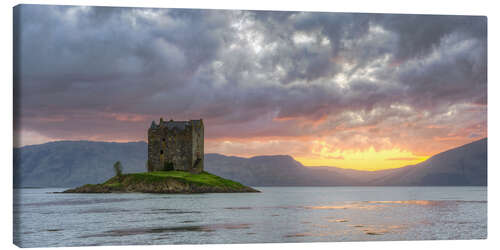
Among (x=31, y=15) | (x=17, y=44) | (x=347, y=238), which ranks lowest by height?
(x=347, y=238)

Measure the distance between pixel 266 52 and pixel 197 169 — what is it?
51.1 m

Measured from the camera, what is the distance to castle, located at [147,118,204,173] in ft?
254

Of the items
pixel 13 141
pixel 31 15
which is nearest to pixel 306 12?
pixel 31 15

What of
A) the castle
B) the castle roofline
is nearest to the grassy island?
the castle

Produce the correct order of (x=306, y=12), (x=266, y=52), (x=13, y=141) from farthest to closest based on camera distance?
1. (x=266, y=52)
2. (x=306, y=12)
3. (x=13, y=141)

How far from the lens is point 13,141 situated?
21.3m

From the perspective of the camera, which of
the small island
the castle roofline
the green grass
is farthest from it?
the castle roofline

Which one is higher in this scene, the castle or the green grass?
the castle

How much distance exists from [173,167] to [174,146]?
10.6ft

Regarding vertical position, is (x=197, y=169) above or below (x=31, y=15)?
below

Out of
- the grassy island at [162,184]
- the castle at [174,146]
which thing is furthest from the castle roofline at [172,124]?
the grassy island at [162,184]

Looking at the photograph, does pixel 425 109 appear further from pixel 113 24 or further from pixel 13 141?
pixel 13 141

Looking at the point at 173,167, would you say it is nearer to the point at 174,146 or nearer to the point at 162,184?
the point at 174,146

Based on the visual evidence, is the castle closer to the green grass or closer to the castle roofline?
Result: the castle roofline
